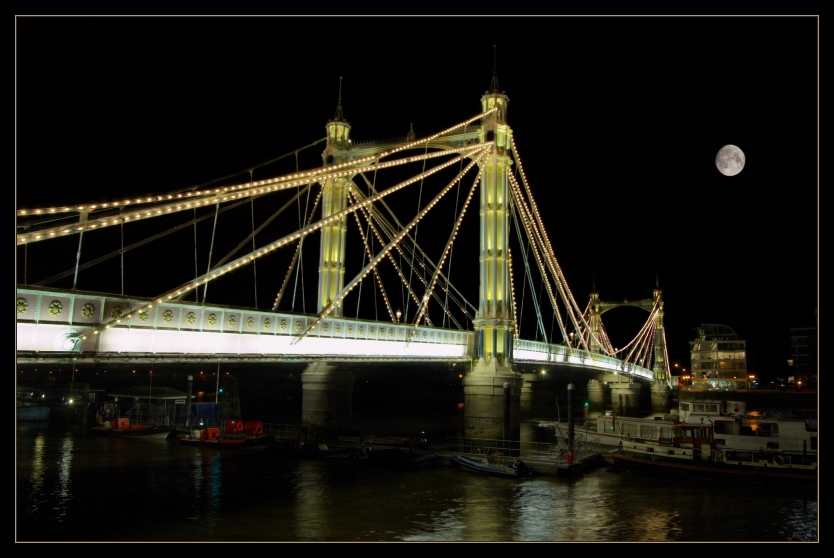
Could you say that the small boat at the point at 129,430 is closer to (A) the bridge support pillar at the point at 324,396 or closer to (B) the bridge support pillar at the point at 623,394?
(A) the bridge support pillar at the point at 324,396

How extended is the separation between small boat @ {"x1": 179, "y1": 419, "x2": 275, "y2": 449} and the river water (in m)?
3.57

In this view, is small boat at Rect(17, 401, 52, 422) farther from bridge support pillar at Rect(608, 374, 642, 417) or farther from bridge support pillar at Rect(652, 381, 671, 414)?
bridge support pillar at Rect(652, 381, 671, 414)

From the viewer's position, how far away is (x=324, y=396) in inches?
1451

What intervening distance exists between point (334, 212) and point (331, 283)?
3.75 m

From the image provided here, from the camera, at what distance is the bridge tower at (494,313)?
34625mm

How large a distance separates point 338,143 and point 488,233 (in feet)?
30.1

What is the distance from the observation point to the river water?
62.0 ft

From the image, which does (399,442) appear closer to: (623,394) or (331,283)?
(331,283)

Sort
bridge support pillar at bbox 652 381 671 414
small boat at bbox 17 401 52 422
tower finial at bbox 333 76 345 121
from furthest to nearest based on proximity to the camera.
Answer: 1. bridge support pillar at bbox 652 381 671 414
2. small boat at bbox 17 401 52 422
3. tower finial at bbox 333 76 345 121

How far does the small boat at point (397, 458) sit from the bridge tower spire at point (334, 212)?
896 cm

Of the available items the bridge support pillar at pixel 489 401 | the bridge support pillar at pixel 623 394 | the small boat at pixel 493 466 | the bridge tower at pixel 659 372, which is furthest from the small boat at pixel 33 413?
the bridge tower at pixel 659 372

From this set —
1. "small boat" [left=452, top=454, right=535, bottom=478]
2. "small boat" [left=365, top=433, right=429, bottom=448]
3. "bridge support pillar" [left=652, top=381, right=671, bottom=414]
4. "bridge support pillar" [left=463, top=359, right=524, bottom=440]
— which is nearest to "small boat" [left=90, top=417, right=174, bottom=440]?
"small boat" [left=365, top=433, right=429, bottom=448]
